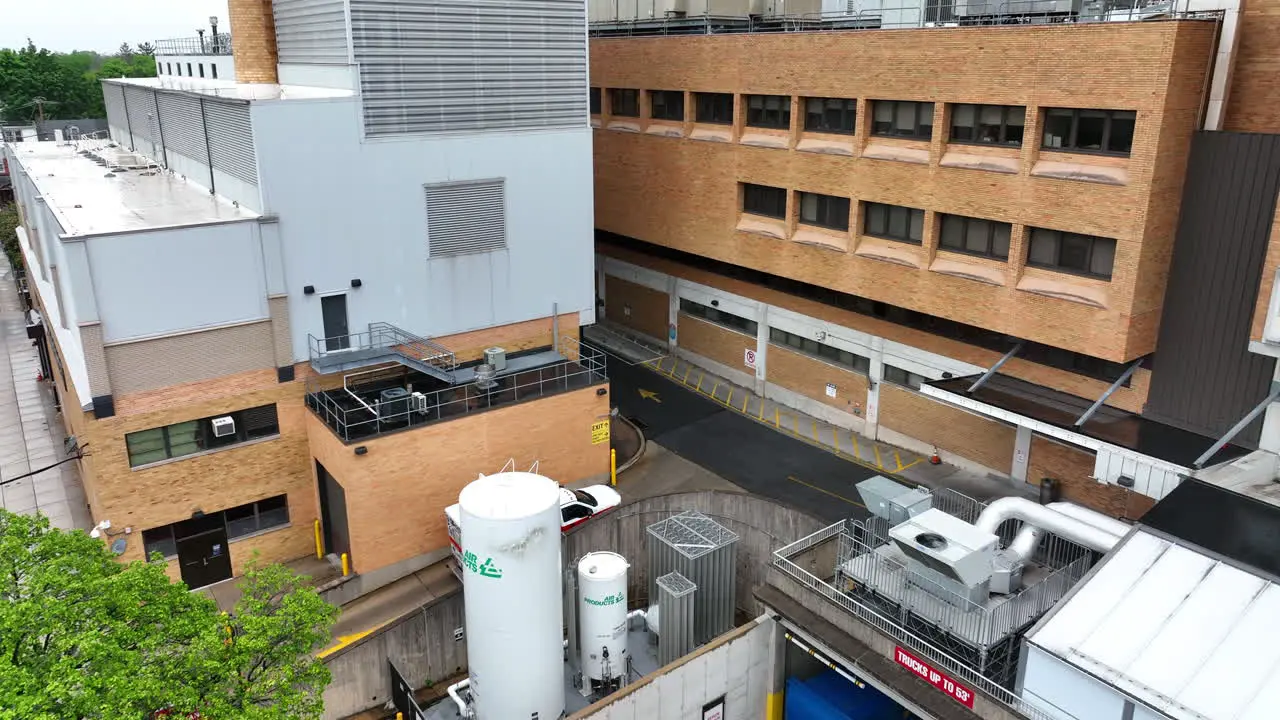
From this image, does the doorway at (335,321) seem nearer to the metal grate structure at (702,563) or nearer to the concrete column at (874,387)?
the metal grate structure at (702,563)

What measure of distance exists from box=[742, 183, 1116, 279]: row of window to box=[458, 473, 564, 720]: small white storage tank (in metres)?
17.1

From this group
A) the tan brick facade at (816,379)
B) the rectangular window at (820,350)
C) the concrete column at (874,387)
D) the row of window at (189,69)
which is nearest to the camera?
the concrete column at (874,387)

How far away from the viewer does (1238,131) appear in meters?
23.7

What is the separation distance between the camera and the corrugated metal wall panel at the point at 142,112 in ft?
127

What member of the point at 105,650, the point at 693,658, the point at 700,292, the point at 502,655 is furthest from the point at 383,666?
the point at 700,292

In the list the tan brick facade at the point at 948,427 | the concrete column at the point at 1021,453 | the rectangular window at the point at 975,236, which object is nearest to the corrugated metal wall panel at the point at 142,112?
the rectangular window at the point at 975,236

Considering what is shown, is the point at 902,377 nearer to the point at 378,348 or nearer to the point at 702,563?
the point at 702,563

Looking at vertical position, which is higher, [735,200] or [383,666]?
[735,200]

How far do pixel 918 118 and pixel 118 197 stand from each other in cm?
2716

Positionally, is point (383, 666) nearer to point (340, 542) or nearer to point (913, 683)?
point (340, 542)

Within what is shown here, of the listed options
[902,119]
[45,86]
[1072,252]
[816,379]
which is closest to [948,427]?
[816,379]

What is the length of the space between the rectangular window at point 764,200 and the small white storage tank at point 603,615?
1872 cm

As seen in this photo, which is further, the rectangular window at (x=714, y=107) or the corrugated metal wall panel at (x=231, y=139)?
the rectangular window at (x=714, y=107)

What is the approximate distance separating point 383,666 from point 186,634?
7.19m
